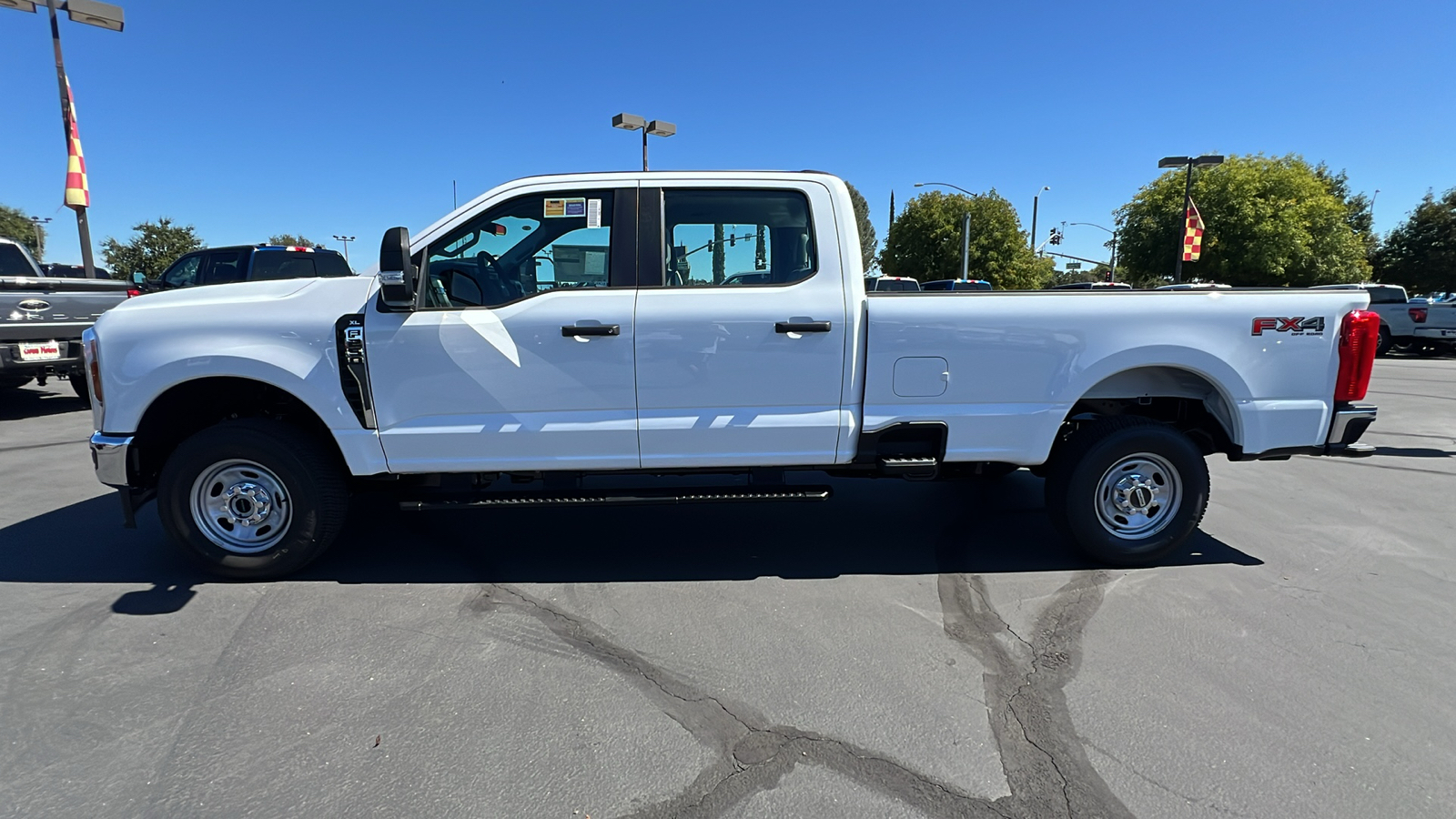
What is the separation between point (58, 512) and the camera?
5.12 m

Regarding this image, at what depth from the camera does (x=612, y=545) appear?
4.57 meters

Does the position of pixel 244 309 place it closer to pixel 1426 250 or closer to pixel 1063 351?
pixel 1063 351

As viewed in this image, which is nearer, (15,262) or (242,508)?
(242,508)

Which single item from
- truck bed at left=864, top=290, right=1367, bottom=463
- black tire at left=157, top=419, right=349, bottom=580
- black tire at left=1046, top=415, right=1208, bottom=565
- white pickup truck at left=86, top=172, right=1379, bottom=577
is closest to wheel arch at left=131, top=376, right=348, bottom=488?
white pickup truck at left=86, top=172, right=1379, bottom=577

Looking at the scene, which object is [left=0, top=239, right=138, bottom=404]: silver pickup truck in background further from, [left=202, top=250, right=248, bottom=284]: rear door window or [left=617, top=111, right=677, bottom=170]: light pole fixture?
[left=617, top=111, right=677, bottom=170]: light pole fixture

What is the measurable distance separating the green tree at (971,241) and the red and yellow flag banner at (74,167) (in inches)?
1375

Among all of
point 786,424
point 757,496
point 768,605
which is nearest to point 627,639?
point 768,605

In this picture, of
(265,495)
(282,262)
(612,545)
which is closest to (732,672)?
(612,545)

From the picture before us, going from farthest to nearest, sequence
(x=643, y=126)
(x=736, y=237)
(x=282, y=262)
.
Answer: (x=643, y=126)
(x=282, y=262)
(x=736, y=237)

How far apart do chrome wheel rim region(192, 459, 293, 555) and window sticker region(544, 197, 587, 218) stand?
2.00 metres

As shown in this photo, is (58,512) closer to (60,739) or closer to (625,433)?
(60,739)

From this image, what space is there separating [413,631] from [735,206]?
2672 mm

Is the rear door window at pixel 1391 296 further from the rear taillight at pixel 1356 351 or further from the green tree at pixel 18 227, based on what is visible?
the green tree at pixel 18 227

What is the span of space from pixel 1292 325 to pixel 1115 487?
122 cm
